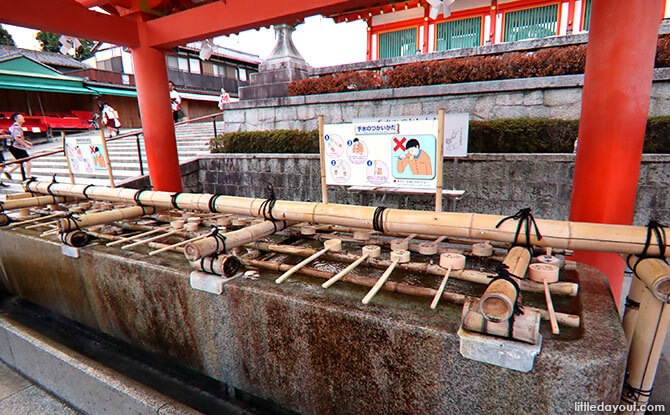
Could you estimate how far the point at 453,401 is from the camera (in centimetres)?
155

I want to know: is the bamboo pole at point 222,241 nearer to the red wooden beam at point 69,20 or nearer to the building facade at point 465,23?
the red wooden beam at point 69,20

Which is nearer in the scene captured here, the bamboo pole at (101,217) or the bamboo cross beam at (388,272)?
the bamboo cross beam at (388,272)

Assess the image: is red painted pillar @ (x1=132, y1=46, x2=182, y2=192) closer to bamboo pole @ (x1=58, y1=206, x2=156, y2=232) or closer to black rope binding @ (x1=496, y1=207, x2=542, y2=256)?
bamboo pole @ (x1=58, y1=206, x2=156, y2=232)

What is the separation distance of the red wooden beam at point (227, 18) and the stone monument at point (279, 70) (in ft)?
14.2

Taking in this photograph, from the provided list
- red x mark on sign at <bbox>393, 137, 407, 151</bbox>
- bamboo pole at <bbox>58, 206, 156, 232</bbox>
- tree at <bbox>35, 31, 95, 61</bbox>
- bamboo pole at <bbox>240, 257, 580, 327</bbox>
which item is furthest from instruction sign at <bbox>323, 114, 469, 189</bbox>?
tree at <bbox>35, 31, 95, 61</bbox>

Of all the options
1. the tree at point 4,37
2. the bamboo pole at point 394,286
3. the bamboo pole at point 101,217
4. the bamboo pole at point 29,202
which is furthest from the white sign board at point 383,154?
the tree at point 4,37

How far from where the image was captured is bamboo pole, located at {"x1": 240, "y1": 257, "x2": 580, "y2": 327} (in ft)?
5.09

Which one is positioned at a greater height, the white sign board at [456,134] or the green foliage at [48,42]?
the green foliage at [48,42]

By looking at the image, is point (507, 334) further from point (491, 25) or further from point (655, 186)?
point (491, 25)

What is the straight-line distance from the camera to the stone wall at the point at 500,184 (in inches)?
186

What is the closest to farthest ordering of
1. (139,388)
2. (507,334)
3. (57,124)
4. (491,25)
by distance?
(507,334)
(139,388)
(491,25)
(57,124)

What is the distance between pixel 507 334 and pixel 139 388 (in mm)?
2076

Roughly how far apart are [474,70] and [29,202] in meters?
7.88

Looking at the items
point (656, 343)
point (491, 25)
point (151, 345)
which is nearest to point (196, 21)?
point (151, 345)
